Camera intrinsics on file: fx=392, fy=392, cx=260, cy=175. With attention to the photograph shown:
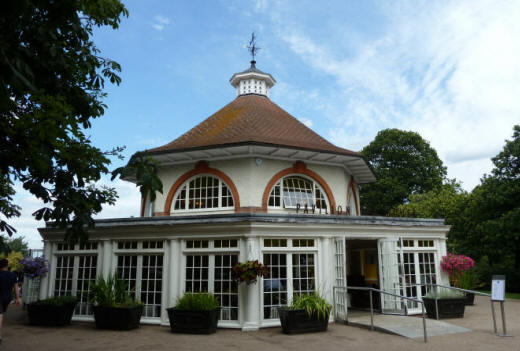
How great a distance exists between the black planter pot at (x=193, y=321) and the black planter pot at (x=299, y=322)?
1.68 metres

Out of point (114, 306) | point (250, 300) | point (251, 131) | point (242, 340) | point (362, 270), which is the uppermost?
point (251, 131)

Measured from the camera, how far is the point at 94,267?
11.8 metres

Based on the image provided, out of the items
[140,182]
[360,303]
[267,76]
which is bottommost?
[360,303]

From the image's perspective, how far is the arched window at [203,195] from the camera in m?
13.6

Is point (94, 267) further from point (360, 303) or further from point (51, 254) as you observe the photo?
point (360, 303)

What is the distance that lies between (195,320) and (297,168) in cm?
667

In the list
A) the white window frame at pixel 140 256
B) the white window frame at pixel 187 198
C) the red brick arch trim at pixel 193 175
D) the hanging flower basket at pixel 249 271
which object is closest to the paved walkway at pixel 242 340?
the white window frame at pixel 140 256

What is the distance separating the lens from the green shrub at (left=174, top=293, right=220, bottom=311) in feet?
31.3

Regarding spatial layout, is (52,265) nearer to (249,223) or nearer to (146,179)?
(249,223)

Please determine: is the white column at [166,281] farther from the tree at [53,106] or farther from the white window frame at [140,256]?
the tree at [53,106]

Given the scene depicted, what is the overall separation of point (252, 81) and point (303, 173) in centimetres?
727

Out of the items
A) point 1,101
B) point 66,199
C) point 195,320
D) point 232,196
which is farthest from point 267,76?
point 1,101

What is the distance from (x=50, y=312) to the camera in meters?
10.5

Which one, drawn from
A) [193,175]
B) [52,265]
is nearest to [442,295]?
[193,175]
